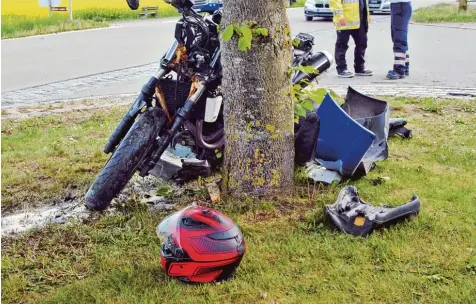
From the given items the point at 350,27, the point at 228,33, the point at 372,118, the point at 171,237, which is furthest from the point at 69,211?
the point at 350,27

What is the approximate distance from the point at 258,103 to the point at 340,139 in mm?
773

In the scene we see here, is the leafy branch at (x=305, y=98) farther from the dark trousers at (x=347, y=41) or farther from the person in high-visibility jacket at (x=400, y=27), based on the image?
the dark trousers at (x=347, y=41)

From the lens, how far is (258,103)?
3.78 m

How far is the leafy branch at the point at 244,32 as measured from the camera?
3.50m

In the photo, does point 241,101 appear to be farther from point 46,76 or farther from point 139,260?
point 46,76

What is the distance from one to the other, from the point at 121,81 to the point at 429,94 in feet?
14.7

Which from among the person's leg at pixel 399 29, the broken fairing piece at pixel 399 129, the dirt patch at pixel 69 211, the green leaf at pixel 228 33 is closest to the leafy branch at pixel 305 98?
the green leaf at pixel 228 33

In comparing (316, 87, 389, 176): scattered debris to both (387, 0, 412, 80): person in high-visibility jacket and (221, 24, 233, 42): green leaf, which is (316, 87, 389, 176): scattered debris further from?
(387, 0, 412, 80): person in high-visibility jacket

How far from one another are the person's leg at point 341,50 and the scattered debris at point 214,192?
569cm

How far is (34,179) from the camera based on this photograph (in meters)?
4.73

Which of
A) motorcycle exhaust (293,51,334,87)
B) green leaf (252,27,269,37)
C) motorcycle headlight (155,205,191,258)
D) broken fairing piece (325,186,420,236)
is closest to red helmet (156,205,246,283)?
motorcycle headlight (155,205,191,258)

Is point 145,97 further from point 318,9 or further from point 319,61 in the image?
point 318,9

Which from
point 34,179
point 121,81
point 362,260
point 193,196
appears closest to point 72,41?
point 121,81

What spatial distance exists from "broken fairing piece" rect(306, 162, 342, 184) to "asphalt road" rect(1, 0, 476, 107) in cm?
465
